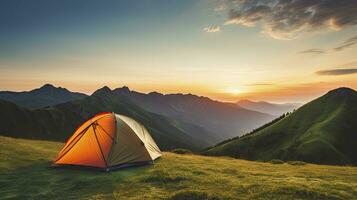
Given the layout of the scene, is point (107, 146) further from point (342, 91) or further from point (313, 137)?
point (342, 91)

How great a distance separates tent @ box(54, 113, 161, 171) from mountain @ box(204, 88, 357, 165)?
2675 inches

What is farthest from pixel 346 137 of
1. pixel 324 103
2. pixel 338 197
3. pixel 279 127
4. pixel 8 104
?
pixel 8 104

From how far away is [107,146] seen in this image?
72.3 ft

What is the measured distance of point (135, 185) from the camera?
1673 centimetres

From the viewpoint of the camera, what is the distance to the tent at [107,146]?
2145 centimetres

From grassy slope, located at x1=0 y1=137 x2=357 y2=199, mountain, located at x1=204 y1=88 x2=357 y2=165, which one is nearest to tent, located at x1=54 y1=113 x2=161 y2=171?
grassy slope, located at x1=0 y1=137 x2=357 y2=199

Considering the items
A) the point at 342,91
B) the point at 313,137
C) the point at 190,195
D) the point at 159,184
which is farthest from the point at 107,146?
the point at 342,91

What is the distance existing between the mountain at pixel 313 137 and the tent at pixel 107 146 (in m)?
68.0

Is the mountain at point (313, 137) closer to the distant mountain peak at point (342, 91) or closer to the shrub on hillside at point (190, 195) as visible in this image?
the distant mountain peak at point (342, 91)

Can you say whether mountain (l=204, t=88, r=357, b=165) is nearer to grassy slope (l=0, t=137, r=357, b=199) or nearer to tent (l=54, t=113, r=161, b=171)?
grassy slope (l=0, t=137, r=357, b=199)

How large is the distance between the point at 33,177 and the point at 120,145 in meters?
6.60

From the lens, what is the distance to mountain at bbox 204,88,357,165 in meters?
81.4

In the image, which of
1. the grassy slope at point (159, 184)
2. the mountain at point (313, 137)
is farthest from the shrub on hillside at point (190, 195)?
the mountain at point (313, 137)

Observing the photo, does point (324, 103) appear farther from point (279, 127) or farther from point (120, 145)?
point (120, 145)
